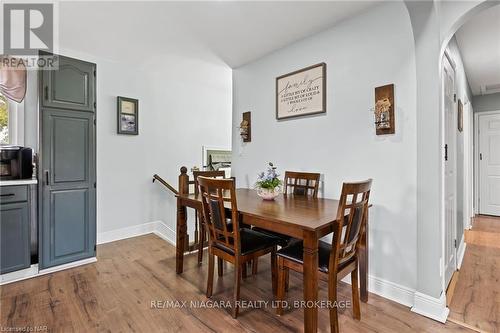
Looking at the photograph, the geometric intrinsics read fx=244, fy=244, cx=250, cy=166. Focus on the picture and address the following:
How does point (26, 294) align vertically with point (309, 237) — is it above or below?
below

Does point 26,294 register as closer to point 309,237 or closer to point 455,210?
point 309,237

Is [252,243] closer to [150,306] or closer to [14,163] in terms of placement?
[150,306]

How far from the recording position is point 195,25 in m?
2.50

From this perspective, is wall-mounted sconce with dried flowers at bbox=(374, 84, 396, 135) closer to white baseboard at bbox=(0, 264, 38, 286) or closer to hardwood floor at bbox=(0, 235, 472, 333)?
hardwood floor at bbox=(0, 235, 472, 333)

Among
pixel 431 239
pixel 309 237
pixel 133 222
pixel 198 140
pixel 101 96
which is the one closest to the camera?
pixel 309 237

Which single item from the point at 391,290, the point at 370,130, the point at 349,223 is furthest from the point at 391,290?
the point at 370,130

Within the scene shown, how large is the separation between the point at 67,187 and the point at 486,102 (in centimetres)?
714

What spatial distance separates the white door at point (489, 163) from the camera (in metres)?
4.73

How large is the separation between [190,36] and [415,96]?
2318 millimetres

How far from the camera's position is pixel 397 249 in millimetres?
2043

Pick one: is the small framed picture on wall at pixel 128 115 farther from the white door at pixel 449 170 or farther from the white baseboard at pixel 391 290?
the white door at pixel 449 170

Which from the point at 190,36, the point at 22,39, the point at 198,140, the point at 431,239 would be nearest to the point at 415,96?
the point at 431,239
